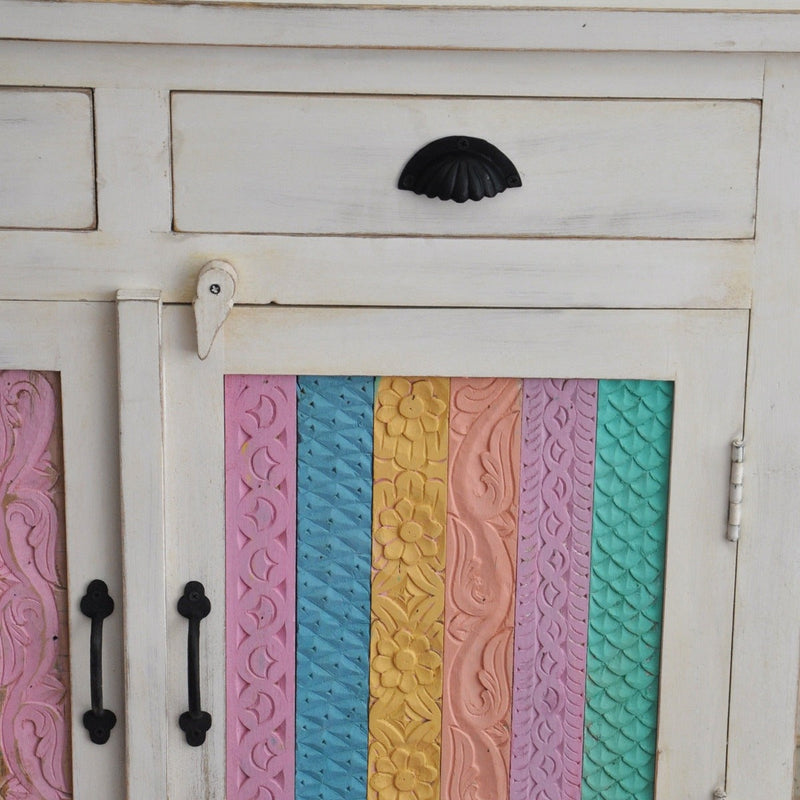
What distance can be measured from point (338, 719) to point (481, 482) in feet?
0.92

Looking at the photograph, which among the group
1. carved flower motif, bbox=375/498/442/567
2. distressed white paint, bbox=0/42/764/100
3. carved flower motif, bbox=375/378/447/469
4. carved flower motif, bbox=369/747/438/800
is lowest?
carved flower motif, bbox=369/747/438/800

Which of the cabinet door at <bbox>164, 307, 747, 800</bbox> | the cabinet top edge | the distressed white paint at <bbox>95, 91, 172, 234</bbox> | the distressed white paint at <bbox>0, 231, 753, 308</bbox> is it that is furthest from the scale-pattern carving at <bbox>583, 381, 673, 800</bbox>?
the distressed white paint at <bbox>95, 91, 172, 234</bbox>

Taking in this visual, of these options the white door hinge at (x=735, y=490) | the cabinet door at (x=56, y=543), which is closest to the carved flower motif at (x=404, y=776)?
the cabinet door at (x=56, y=543)

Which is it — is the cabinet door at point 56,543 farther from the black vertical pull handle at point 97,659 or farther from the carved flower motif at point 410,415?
the carved flower motif at point 410,415

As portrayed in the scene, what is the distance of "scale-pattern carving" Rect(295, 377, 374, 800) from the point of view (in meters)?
1.08

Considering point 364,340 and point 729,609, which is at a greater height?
point 364,340

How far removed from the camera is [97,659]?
107 centimetres

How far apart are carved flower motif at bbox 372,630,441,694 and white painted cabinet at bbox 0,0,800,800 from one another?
161 mm

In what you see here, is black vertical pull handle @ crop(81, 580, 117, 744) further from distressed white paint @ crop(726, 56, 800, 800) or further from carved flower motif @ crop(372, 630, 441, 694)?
distressed white paint @ crop(726, 56, 800, 800)

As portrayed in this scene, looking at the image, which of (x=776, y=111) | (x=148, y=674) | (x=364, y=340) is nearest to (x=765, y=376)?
(x=776, y=111)

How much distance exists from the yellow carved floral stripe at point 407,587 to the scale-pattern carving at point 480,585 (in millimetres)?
11

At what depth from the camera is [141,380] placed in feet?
3.44

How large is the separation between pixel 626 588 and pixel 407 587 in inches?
8.7

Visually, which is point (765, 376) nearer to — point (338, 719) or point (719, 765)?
point (719, 765)
